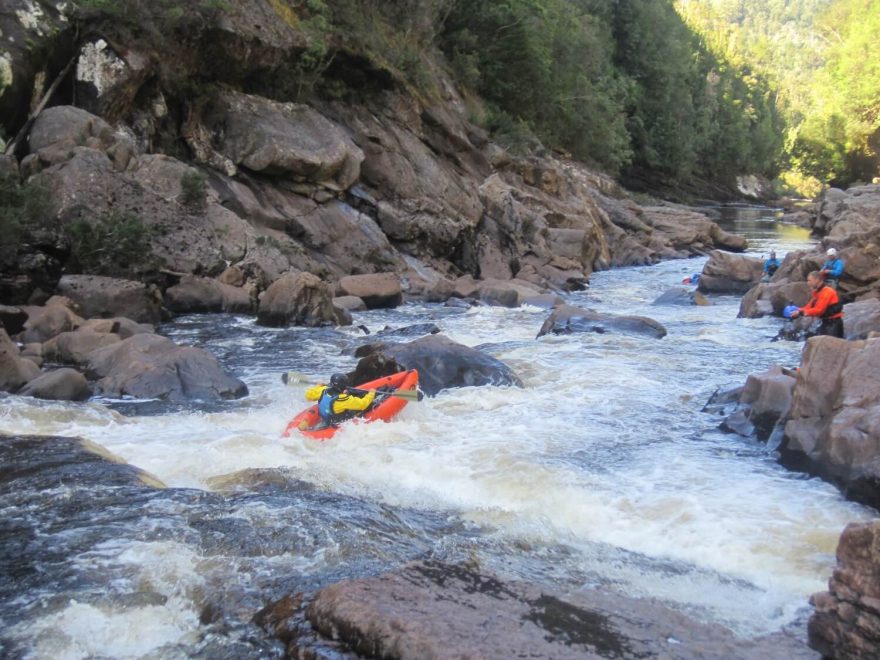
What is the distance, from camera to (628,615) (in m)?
4.25

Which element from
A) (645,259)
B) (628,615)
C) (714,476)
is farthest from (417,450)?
(645,259)

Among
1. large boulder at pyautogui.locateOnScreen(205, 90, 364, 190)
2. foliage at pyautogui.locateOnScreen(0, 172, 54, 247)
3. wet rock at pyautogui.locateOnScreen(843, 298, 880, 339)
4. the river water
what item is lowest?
the river water

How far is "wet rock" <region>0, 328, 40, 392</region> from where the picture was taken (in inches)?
341

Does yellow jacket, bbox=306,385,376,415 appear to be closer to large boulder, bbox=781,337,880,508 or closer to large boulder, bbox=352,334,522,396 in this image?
large boulder, bbox=352,334,522,396

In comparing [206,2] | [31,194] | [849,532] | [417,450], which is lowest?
[417,450]

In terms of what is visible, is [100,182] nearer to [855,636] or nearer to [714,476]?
[714,476]

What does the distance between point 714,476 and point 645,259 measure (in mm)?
21796

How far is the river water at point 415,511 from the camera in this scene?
4.40 m

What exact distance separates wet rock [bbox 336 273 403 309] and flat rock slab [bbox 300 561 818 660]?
1183 cm

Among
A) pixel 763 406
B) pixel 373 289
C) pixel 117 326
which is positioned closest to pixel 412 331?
pixel 373 289

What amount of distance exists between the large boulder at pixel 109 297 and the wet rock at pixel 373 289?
4.30 meters

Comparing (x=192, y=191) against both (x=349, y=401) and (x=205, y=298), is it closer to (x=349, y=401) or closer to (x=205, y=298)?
(x=205, y=298)

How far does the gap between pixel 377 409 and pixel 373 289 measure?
8.26 meters

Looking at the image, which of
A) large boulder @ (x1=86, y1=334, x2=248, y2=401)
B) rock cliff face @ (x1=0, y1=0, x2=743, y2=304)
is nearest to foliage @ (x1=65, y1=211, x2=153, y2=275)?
rock cliff face @ (x1=0, y1=0, x2=743, y2=304)
